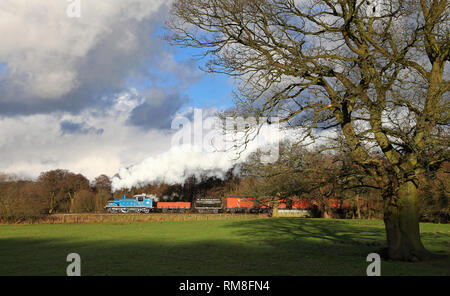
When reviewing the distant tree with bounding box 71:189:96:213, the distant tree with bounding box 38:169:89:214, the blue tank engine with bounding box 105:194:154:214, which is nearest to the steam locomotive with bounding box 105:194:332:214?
the blue tank engine with bounding box 105:194:154:214

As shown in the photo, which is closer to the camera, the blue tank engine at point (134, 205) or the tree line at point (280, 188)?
the tree line at point (280, 188)

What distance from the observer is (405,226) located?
44.1ft

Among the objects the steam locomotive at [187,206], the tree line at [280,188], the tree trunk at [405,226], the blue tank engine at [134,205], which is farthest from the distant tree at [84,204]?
the tree trunk at [405,226]

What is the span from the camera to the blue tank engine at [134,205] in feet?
197

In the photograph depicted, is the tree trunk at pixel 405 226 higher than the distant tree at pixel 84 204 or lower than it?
higher

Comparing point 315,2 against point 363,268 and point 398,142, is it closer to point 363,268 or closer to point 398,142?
point 398,142

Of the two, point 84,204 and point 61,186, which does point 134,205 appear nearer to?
point 84,204

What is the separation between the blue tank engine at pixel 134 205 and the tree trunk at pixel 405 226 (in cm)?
4994

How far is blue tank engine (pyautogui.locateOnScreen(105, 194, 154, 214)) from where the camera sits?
5990cm

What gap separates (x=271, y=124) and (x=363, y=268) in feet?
18.2

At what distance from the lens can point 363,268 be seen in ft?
40.9

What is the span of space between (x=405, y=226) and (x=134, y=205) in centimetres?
5115

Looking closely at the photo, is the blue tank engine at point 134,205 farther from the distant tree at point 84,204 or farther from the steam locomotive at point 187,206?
the distant tree at point 84,204
